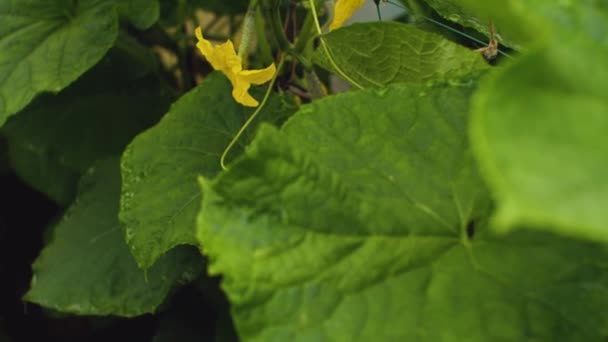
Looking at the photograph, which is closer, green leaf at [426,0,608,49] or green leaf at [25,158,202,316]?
green leaf at [426,0,608,49]

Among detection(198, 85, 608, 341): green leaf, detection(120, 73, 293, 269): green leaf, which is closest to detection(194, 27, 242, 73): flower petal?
detection(120, 73, 293, 269): green leaf

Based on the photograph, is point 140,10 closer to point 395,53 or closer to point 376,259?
point 395,53

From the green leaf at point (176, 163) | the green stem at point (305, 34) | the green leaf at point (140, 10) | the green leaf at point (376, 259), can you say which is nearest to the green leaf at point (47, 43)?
the green leaf at point (140, 10)

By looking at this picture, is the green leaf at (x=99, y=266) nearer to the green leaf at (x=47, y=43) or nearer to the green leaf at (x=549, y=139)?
the green leaf at (x=47, y=43)

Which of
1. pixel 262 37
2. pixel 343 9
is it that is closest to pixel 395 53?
pixel 343 9

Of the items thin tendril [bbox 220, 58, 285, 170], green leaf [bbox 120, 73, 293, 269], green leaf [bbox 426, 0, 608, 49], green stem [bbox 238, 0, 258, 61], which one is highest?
green leaf [bbox 426, 0, 608, 49]

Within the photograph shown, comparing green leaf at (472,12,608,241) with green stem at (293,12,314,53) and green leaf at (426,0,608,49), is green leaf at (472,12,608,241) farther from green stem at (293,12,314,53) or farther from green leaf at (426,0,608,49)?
green stem at (293,12,314,53)
